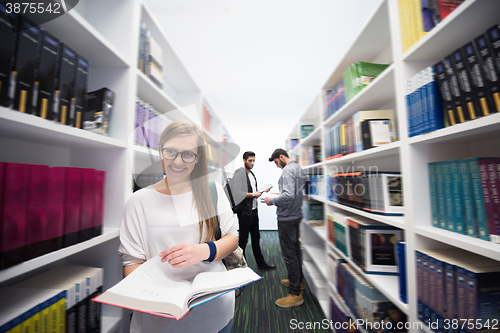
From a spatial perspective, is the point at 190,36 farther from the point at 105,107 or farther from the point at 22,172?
the point at 22,172

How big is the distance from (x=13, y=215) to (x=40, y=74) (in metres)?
0.38

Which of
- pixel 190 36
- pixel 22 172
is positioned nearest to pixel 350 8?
pixel 190 36

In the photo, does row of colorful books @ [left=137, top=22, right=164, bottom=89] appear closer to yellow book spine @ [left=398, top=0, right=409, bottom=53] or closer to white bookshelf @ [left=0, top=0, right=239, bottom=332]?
white bookshelf @ [left=0, top=0, right=239, bottom=332]

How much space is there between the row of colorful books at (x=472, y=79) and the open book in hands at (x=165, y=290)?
2.84 ft

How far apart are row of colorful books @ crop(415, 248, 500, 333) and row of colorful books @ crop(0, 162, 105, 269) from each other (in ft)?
4.16

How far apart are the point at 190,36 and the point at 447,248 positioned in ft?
8.79

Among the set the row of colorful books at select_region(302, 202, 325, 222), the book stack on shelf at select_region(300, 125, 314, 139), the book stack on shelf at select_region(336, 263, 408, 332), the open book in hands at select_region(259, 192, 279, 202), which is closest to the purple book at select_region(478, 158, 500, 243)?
the book stack on shelf at select_region(336, 263, 408, 332)

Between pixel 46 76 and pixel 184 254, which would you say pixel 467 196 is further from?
pixel 46 76

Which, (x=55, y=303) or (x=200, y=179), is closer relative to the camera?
(x=55, y=303)

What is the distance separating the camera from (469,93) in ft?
2.02

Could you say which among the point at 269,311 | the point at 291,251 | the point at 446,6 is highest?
the point at 446,6

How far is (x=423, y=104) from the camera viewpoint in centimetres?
75

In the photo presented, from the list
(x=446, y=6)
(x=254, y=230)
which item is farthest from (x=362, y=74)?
(x=254, y=230)

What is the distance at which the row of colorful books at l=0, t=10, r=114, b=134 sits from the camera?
444mm
